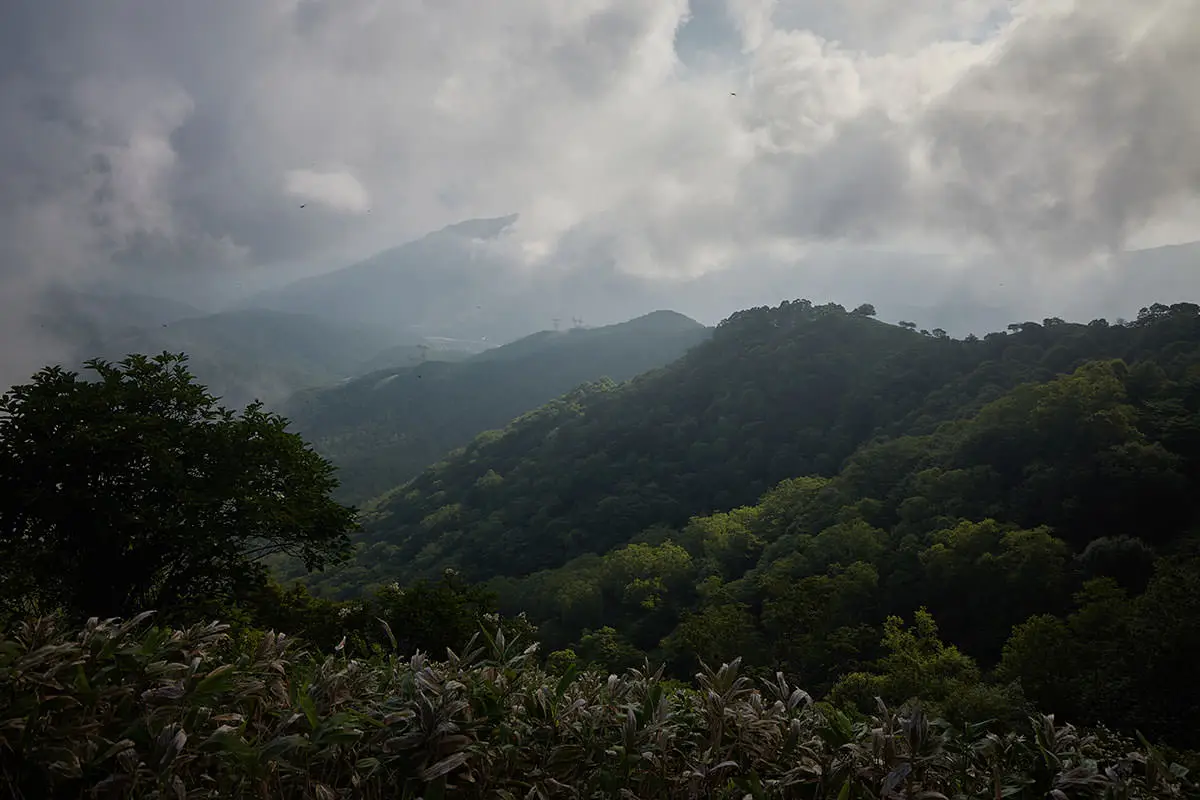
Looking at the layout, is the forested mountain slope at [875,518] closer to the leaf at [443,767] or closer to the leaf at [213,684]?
the leaf at [443,767]

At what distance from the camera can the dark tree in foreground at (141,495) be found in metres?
10.1

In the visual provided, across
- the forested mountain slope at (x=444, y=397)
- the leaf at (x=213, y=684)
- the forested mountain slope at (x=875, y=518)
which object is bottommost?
the forested mountain slope at (x=875, y=518)

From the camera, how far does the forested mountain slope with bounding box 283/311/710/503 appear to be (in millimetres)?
142250

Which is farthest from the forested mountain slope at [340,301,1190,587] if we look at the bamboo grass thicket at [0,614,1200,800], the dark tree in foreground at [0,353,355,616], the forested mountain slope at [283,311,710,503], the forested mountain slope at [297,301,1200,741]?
the forested mountain slope at [283,311,710,503]

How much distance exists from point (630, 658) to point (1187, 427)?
3091 cm

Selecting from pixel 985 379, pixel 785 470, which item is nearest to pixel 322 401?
pixel 785 470

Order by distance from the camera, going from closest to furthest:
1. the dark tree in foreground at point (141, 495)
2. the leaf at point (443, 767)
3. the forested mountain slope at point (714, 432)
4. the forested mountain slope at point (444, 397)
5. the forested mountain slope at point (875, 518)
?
1. the leaf at point (443, 767)
2. the dark tree in foreground at point (141, 495)
3. the forested mountain slope at point (875, 518)
4. the forested mountain slope at point (714, 432)
5. the forested mountain slope at point (444, 397)

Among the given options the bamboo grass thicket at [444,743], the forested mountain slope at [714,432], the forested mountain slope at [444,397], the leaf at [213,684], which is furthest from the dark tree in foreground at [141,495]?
the forested mountain slope at [444,397]

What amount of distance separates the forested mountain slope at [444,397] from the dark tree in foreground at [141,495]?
389 feet

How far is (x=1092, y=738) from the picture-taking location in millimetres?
2596

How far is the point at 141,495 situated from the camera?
35.5 ft

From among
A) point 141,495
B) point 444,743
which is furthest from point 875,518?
point 444,743

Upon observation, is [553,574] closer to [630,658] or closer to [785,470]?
[630,658]

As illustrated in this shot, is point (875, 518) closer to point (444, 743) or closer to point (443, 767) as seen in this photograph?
point (444, 743)
